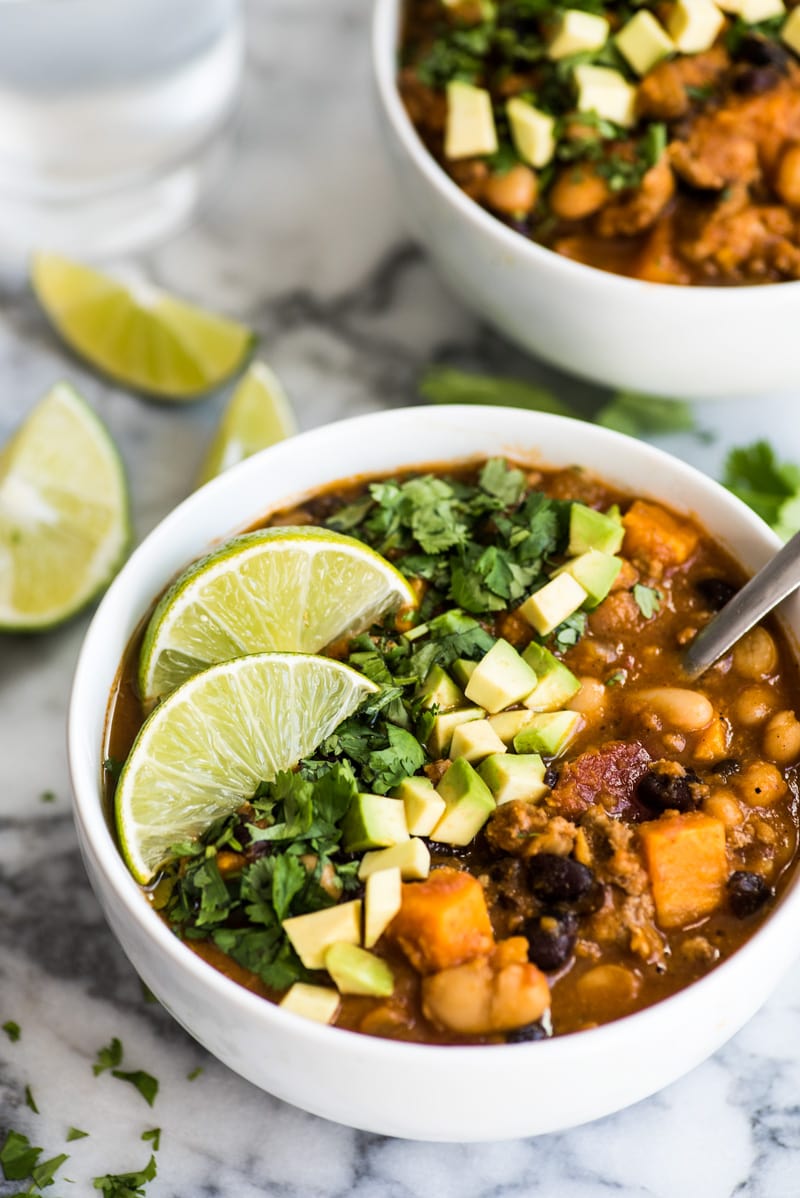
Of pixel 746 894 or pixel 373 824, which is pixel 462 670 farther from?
pixel 746 894

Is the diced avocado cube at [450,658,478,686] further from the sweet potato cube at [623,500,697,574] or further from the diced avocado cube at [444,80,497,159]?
the diced avocado cube at [444,80,497,159]

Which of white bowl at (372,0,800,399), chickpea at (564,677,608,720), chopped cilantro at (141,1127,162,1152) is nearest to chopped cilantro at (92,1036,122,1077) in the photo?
chopped cilantro at (141,1127,162,1152)

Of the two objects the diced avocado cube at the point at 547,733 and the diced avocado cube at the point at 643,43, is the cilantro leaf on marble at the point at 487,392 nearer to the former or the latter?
the diced avocado cube at the point at 643,43

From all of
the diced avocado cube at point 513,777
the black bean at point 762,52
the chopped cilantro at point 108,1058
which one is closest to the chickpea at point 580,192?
the black bean at point 762,52

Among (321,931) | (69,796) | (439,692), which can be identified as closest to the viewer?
(321,931)

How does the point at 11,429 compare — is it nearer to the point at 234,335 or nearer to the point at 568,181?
the point at 234,335

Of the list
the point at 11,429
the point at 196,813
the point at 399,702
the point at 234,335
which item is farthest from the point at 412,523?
the point at 11,429

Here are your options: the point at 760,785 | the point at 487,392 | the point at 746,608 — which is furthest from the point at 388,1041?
the point at 487,392
